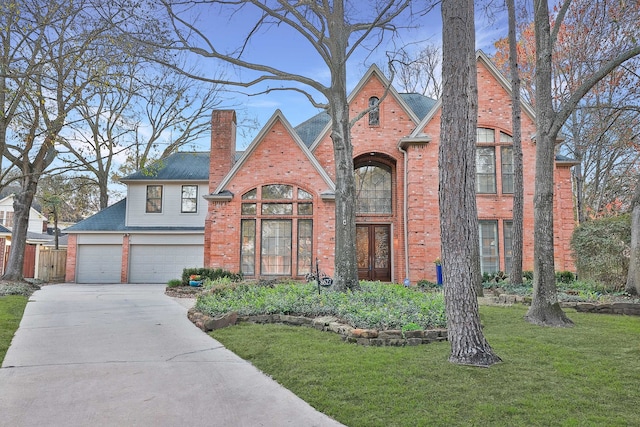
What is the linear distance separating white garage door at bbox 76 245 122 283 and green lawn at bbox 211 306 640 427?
1743 cm

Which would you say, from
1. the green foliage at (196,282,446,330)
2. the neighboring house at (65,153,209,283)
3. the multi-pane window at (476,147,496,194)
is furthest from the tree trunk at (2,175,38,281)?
the multi-pane window at (476,147,496,194)

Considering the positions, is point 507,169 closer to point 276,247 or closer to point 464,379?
point 276,247

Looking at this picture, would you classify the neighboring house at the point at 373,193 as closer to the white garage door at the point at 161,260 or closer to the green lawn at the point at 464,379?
the white garage door at the point at 161,260

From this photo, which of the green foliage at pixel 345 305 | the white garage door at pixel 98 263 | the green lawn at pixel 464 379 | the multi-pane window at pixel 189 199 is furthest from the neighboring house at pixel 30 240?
the green lawn at pixel 464 379

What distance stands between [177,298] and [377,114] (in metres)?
10.1

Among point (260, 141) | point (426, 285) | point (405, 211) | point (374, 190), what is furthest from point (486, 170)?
point (260, 141)

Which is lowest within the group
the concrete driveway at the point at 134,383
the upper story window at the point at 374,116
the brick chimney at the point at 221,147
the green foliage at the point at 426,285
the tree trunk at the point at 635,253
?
the concrete driveway at the point at 134,383

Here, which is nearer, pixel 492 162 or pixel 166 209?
pixel 492 162

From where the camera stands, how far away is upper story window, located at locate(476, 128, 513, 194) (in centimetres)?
1644

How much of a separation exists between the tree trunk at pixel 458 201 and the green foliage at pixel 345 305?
1517mm

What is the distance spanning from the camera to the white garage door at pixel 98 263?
22.1 meters

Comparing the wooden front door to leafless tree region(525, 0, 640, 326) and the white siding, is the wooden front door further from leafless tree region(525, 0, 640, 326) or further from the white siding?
leafless tree region(525, 0, 640, 326)

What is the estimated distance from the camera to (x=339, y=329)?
6.84m

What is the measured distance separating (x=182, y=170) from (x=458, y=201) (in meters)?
19.9
